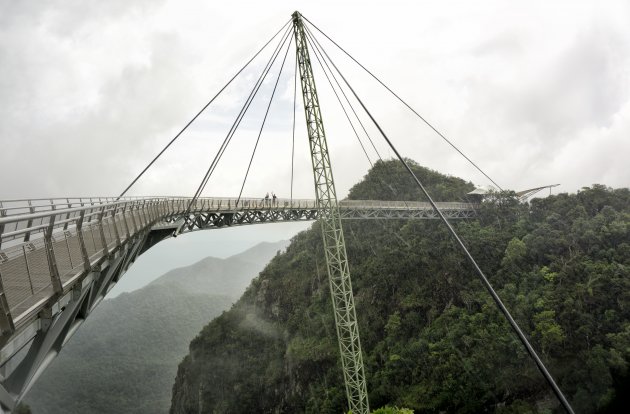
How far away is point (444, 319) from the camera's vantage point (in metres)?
32.7

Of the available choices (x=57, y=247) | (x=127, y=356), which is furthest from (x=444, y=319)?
(x=127, y=356)

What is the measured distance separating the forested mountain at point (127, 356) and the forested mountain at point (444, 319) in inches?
1058

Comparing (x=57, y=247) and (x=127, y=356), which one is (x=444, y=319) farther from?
(x=127, y=356)

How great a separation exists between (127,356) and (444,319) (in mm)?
84984

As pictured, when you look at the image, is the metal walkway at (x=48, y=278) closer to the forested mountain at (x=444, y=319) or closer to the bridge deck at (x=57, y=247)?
the bridge deck at (x=57, y=247)

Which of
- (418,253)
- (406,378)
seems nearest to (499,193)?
(418,253)

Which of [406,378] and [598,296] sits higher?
[598,296]

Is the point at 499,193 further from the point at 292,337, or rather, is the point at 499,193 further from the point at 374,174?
the point at 292,337

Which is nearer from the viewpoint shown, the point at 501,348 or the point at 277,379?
the point at 501,348

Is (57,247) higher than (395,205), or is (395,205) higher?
(57,247)

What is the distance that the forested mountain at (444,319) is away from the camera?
25062mm

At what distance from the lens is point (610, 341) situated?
23.5m

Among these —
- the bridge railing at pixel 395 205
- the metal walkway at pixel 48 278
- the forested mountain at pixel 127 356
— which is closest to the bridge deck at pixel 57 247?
the metal walkway at pixel 48 278

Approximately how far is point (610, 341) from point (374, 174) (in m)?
39.1
